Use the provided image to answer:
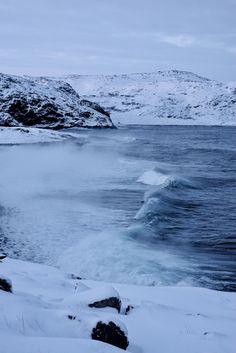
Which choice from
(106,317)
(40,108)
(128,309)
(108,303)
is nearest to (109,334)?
(106,317)

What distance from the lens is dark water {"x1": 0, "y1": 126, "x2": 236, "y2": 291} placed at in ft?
40.0

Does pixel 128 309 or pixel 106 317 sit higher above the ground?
pixel 106 317

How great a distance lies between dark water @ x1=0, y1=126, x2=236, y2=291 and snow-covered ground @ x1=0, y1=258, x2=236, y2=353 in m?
2.05

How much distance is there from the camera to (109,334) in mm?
5574

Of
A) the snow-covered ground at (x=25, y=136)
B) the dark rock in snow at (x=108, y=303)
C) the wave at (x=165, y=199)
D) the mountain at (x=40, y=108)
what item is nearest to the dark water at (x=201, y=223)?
the wave at (x=165, y=199)

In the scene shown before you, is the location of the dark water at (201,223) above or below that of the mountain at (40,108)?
below

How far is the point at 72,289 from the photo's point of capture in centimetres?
887

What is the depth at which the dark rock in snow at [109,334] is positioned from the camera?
18.2 ft

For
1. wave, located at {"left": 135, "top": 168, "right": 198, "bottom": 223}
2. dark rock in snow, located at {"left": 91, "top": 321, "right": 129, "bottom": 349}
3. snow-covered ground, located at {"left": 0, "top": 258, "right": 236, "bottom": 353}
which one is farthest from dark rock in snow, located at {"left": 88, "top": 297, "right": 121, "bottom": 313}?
wave, located at {"left": 135, "top": 168, "right": 198, "bottom": 223}

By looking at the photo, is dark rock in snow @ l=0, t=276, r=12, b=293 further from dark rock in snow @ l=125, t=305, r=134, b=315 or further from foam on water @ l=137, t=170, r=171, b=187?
foam on water @ l=137, t=170, r=171, b=187

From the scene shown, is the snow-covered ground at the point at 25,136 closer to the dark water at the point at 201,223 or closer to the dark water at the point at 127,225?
the dark water at the point at 127,225

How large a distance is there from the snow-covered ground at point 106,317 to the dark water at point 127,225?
2.05 meters

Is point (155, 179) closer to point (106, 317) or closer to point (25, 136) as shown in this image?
point (106, 317)

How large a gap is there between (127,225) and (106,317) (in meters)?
10.9
